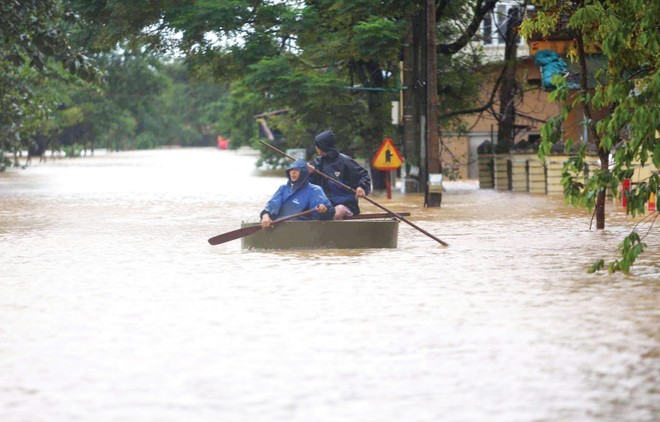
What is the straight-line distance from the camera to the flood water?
26.0ft

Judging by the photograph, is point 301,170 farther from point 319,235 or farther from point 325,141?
point 325,141

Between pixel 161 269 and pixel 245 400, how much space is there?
8.02 meters

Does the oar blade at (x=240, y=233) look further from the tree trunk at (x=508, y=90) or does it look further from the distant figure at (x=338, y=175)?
the tree trunk at (x=508, y=90)

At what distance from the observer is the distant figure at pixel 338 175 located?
19.6 meters

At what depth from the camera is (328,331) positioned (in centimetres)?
1066

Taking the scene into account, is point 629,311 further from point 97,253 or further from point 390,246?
point 97,253

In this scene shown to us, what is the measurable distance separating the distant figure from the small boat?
1.20 meters

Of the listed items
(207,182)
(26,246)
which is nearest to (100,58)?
(207,182)

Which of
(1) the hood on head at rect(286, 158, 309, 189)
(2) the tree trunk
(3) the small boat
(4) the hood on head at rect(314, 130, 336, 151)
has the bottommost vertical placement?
(3) the small boat

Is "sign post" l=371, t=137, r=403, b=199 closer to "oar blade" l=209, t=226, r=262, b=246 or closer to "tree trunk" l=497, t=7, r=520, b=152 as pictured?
"tree trunk" l=497, t=7, r=520, b=152

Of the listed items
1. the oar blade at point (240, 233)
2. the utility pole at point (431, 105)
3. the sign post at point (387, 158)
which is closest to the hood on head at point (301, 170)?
the oar blade at point (240, 233)

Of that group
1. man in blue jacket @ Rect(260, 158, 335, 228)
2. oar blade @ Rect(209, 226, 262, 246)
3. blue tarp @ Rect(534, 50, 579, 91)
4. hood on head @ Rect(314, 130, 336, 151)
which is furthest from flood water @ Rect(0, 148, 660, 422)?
blue tarp @ Rect(534, 50, 579, 91)

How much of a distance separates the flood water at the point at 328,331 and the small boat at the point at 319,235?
31 centimetres

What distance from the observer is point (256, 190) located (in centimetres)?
4041
